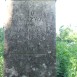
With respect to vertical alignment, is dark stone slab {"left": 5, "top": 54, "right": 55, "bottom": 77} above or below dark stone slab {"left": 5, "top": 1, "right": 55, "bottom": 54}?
below

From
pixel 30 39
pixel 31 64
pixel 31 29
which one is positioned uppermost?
pixel 31 29

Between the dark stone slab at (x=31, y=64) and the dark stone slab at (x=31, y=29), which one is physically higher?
the dark stone slab at (x=31, y=29)

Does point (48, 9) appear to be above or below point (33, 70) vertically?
above

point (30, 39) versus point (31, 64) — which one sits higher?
point (30, 39)

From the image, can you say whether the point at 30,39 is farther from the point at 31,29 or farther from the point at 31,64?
the point at 31,64

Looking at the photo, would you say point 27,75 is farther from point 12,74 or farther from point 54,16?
point 54,16

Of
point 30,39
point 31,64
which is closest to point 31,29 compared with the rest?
point 30,39

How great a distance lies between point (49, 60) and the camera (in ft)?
15.4

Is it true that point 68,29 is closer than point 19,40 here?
No

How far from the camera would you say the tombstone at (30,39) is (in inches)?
182

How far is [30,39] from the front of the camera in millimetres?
4668

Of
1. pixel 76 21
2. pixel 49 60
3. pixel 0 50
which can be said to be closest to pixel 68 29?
pixel 76 21

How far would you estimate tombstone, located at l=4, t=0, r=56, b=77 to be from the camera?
4.62 m

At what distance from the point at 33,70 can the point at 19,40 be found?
509 millimetres
